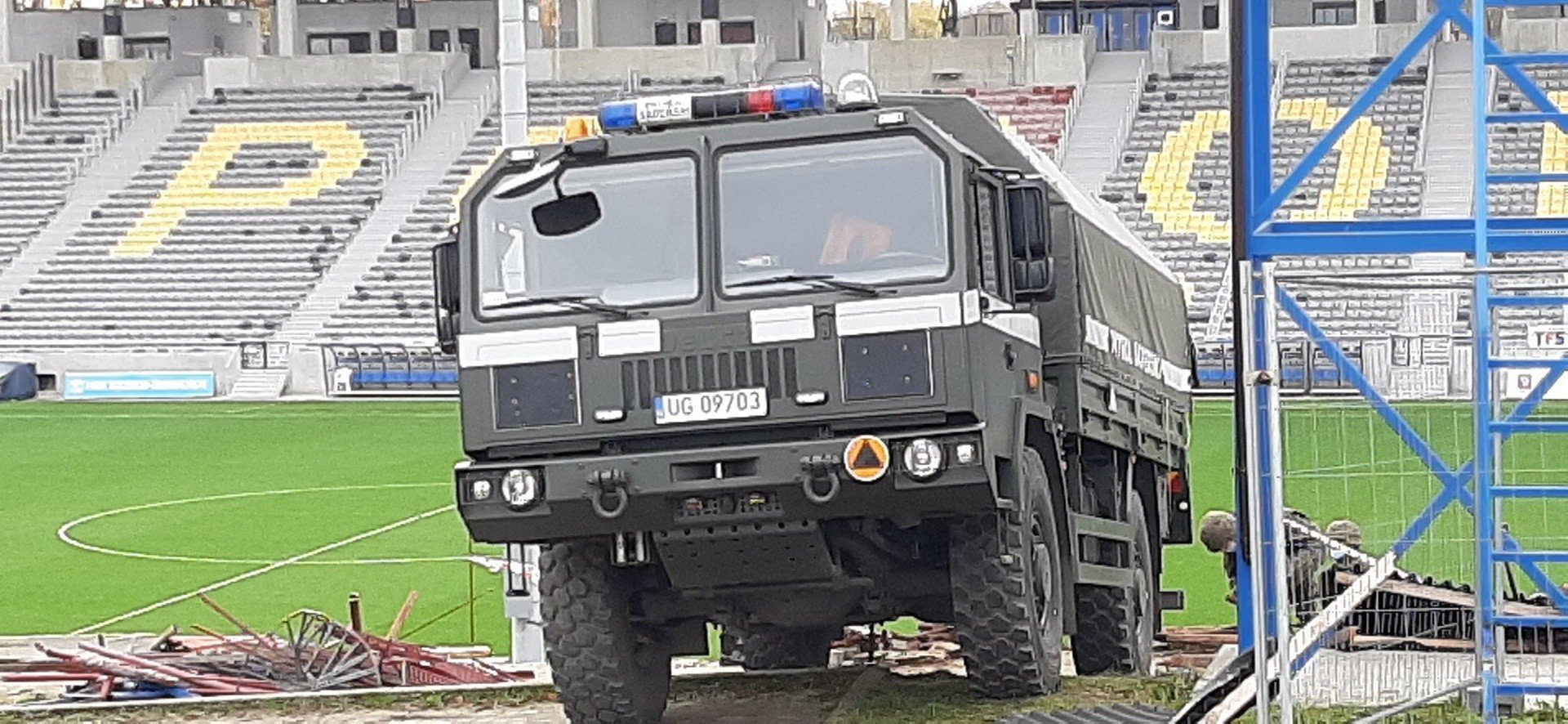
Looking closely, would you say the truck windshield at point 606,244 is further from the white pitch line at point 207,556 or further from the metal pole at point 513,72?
the white pitch line at point 207,556

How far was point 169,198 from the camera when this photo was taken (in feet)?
196

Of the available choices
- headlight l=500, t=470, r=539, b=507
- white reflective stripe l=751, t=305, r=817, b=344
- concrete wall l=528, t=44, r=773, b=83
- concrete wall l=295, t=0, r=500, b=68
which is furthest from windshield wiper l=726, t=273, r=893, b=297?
concrete wall l=295, t=0, r=500, b=68

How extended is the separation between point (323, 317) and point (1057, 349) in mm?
41940

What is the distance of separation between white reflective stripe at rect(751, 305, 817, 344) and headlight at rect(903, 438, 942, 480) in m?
0.64

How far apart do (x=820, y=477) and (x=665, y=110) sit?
Result: 1930 mm

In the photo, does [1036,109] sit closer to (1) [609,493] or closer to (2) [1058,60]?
(2) [1058,60]

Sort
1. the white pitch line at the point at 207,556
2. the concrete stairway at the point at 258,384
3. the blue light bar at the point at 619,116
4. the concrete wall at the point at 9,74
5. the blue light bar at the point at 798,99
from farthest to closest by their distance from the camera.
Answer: the concrete wall at the point at 9,74
the concrete stairway at the point at 258,384
the white pitch line at the point at 207,556
the blue light bar at the point at 619,116
the blue light bar at the point at 798,99

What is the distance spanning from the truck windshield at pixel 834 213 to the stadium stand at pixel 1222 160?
36484 millimetres

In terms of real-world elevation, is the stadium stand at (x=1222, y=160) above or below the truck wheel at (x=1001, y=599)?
above

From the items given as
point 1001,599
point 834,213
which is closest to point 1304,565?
point 1001,599

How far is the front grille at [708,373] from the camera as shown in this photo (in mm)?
11008

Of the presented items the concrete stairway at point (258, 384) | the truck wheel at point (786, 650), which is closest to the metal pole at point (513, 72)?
the truck wheel at point (786, 650)

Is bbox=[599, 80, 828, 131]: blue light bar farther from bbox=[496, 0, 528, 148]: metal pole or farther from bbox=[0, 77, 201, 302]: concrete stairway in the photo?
bbox=[0, 77, 201, 302]: concrete stairway

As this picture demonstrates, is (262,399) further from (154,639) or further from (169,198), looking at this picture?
(154,639)
